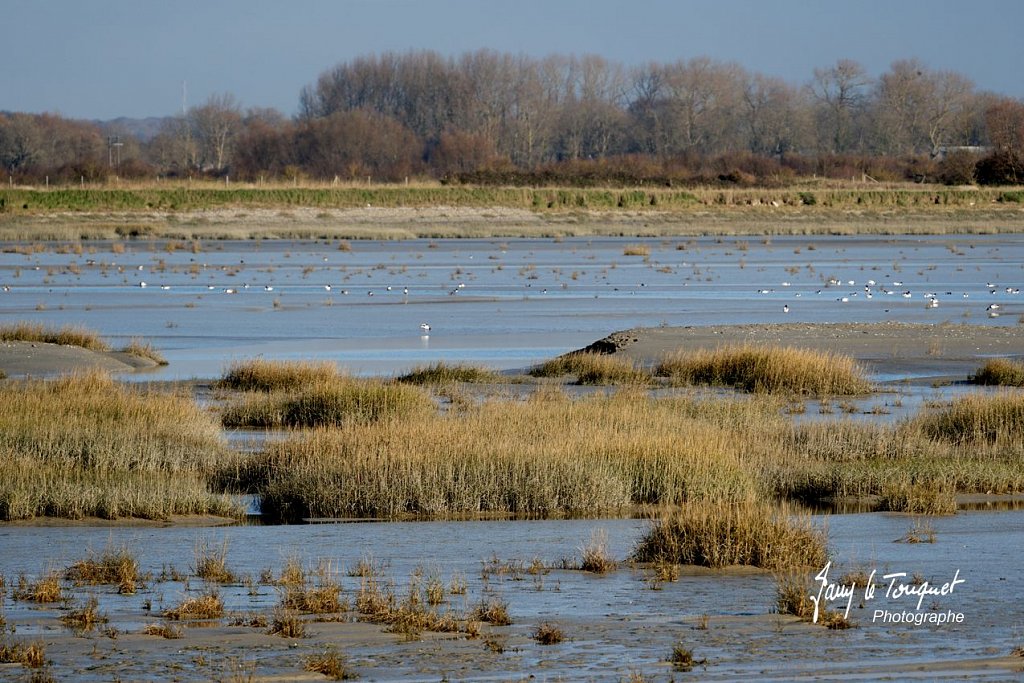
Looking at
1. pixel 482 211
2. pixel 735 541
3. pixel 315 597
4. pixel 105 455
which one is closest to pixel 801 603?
pixel 735 541

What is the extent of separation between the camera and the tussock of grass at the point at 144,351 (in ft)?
88.3

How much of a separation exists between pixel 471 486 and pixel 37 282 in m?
34.7

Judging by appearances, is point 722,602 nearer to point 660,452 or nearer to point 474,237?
point 660,452

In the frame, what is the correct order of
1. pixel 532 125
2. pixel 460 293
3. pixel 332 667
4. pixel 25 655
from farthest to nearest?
pixel 532 125, pixel 460 293, pixel 25 655, pixel 332 667

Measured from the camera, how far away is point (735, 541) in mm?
11688

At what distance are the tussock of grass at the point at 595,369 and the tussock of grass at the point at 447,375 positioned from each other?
1.04 meters

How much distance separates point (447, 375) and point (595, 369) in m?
2.27

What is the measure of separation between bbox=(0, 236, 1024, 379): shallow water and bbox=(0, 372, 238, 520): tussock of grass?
7.11 meters

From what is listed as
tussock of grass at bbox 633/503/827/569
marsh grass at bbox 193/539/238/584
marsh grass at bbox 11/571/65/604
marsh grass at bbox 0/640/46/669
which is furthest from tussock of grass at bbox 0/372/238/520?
marsh grass at bbox 0/640/46/669

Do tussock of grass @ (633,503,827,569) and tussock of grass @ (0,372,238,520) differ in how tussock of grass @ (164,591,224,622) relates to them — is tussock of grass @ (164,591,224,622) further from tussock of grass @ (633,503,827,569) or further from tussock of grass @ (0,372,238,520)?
tussock of grass @ (0,372,238,520)

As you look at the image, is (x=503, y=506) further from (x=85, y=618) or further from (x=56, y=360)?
(x=56, y=360)

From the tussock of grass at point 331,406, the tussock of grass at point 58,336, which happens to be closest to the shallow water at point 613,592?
the tussock of grass at point 331,406

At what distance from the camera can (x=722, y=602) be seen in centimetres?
1059

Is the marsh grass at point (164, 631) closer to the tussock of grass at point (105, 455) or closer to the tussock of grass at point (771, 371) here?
the tussock of grass at point (105, 455)
